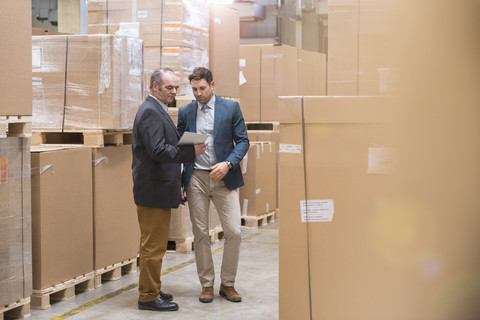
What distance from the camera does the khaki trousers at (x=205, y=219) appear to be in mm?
5500

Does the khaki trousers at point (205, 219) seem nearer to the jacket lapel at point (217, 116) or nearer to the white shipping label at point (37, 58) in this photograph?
the jacket lapel at point (217, 116)

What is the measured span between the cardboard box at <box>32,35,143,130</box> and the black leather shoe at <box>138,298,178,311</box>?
5.27 ft

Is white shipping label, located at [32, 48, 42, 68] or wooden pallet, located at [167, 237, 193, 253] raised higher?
white shipping label, located at [32, 48, 42, 68]

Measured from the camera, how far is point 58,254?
17.5 ft

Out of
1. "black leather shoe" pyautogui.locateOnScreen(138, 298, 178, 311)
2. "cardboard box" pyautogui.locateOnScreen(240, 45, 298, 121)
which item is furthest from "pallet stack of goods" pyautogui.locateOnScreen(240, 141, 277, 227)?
"black leather shoe" pyautogui.locateOnScreen(138, 298, 178, 311)

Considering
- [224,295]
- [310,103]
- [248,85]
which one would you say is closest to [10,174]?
[224,295]

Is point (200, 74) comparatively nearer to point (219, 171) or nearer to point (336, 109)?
point (219, 171)

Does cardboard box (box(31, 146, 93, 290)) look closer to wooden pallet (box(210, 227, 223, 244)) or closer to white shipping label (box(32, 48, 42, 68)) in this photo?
white shipping label (box(32, 48, 42, 68))

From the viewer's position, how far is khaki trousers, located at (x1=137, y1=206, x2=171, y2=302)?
5.07 m

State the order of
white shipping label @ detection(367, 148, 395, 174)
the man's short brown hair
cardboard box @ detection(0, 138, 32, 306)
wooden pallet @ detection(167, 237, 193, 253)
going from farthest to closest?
wooden pallet @ detection(167, 237, 193, 253) → the man's short brown hair → cardboard box @ detection(0, 138, 32, 306) → white shipping label @ detection(367, 148, 395, 174)

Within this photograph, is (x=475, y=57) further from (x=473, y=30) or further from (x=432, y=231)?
(x=432, y=231)

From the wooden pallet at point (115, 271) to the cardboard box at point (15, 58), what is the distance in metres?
1.80

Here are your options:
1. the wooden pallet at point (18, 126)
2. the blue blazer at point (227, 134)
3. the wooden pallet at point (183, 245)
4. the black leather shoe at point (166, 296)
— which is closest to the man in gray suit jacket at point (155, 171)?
the black leather shoe at point (166, 296)

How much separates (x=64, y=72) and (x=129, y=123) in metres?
0.74
